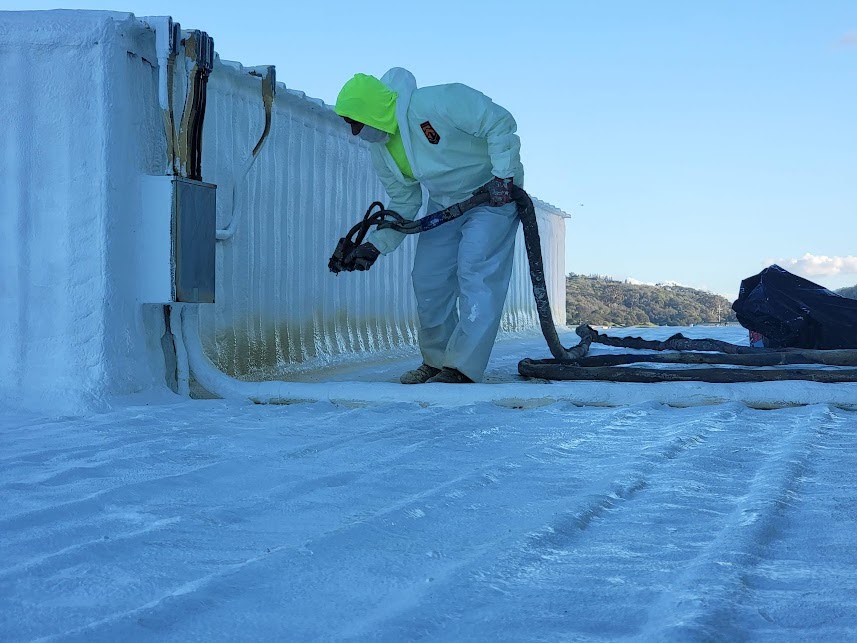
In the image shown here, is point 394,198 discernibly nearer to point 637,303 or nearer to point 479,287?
point 479,287

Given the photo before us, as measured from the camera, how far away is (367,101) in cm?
381

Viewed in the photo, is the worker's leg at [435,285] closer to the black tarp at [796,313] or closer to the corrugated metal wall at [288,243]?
the corrugated metal wall at [288,243]

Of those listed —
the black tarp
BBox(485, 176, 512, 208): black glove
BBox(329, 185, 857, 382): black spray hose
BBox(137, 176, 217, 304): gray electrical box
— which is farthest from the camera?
the black tarp

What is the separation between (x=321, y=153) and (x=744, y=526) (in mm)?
4338

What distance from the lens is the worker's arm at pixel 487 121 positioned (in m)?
3.72

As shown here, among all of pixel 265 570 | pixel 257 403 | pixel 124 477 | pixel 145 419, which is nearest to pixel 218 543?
pixel 265 570

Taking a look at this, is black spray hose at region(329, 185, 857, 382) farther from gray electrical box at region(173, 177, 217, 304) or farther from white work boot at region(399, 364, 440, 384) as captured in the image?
gray electrical box at region(173, 177, 217, 304)

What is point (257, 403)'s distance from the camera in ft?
11.4

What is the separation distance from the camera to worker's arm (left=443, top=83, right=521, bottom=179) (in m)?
3.72

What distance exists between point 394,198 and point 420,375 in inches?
34.4

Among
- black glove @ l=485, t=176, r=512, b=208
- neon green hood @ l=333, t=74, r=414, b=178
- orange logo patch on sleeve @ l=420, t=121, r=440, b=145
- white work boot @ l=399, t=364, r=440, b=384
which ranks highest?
neon green hood @ l=333, t=74, r=414, b=178

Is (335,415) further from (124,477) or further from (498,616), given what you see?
(498,616)

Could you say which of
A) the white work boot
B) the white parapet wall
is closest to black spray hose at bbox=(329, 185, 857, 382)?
the white work boot

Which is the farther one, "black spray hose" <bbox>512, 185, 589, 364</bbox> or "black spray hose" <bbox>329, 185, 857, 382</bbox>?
"black spray hose" <bbox>512, 185, 589, 364</bbox>
